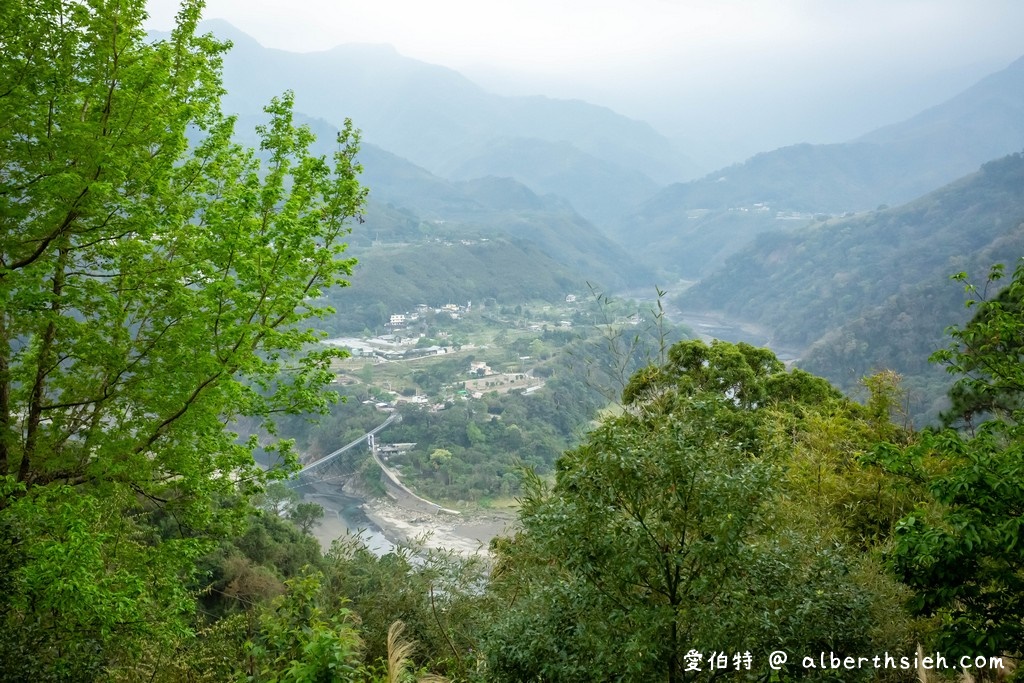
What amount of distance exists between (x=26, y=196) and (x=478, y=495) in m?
27.8

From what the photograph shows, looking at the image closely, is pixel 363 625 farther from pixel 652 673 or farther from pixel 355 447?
pixel 355 447

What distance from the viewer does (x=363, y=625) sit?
7.63m

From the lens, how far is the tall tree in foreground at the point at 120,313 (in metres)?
5.11

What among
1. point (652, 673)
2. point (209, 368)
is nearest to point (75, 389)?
point (209, 368)

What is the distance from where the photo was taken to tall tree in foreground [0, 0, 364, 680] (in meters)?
5.11

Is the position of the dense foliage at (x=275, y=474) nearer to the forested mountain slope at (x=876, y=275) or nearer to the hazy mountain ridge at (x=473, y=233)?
the hazy mountain ridge at (x=473, y=233)

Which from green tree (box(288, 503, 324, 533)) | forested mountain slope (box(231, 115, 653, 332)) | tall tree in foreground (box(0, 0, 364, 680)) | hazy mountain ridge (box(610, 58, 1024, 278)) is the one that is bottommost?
green tree (box(288, 503, 324, 533))

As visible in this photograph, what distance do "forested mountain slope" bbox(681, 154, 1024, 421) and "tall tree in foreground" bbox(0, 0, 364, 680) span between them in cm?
Result: 4066

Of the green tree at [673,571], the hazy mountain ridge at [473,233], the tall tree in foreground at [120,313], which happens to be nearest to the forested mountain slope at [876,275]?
the hazy mountain ridge at [473,233]

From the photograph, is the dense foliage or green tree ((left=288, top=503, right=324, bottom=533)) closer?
the dense foliage

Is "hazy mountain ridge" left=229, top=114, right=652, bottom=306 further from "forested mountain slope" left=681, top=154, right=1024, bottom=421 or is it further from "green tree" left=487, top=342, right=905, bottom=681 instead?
"green tree" left=487, top=342, right=905, bottom=681

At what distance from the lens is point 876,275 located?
69.4 metres

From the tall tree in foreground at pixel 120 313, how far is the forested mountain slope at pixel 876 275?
133 ft

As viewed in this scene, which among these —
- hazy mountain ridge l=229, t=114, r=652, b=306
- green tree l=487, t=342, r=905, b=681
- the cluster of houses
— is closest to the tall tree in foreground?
green tree l=487, t=342, r=905, b=681
